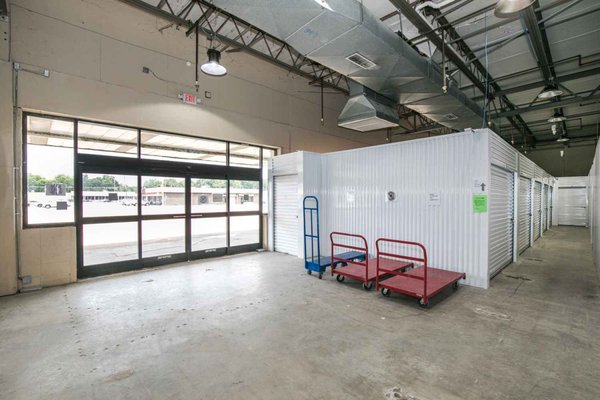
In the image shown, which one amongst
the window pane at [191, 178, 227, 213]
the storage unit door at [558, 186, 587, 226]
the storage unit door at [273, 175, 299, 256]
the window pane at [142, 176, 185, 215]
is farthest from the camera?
the storage unit door at [558, 186, 587, 226]

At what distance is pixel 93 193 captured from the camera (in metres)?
5.27

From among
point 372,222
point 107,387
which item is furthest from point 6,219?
point 372,222

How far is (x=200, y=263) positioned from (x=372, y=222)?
4.07 m

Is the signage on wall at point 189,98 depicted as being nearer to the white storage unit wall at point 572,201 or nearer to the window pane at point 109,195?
the window pane at point 109,195

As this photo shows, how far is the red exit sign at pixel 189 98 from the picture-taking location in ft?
19.9

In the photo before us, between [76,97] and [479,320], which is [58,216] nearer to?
[76,97]

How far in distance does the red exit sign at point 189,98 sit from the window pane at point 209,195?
177 cm

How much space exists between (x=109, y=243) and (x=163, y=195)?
4.59ft

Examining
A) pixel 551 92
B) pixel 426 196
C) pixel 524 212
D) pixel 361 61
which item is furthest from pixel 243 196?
pixel 524 212

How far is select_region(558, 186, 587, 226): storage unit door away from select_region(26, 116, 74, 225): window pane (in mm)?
20079

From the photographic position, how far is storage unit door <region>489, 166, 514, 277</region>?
5039mm

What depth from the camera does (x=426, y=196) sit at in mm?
5250

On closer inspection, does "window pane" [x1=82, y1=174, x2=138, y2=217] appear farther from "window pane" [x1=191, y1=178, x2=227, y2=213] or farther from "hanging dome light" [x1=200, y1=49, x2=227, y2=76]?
"hanging dome light" [x1=200, y1=49, x2=227, y2=76]

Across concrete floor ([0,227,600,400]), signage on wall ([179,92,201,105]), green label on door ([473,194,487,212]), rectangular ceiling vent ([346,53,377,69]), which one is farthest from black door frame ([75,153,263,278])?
green label on door ([473,194,487,212])
